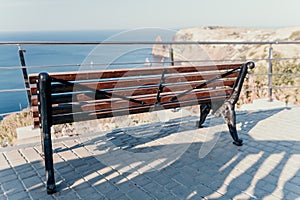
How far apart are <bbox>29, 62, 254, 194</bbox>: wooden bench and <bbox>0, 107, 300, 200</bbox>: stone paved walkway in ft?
0.83

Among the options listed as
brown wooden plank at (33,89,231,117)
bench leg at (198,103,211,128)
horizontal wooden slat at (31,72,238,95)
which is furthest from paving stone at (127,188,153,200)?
bench leg at (198,103,211,128)

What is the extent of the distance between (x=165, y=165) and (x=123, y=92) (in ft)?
2.52

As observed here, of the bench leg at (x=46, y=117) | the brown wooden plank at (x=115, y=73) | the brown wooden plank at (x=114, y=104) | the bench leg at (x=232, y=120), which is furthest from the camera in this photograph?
the bench leg at (x=232, y=120)

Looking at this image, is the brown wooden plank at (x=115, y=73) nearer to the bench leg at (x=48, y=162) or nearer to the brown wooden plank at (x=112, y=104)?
the brown wooden plank at (x=112, y=104)

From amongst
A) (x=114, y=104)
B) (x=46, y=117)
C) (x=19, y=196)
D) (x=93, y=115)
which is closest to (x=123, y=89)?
(x=114, y=104)

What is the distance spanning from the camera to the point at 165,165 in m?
2.42

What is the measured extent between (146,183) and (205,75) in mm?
1138

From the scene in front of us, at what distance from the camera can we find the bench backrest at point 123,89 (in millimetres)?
2008

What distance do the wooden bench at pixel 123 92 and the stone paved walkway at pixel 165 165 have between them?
253 millimetres

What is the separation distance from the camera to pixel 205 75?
2557mm

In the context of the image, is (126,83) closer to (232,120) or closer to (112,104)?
(112,104)

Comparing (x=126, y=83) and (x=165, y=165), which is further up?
(x=126, y=83)

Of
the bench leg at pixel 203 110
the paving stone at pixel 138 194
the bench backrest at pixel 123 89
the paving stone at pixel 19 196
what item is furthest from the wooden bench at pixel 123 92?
the paving stone at pixel 138 194

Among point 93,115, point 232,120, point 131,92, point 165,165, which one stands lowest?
point 165,165
